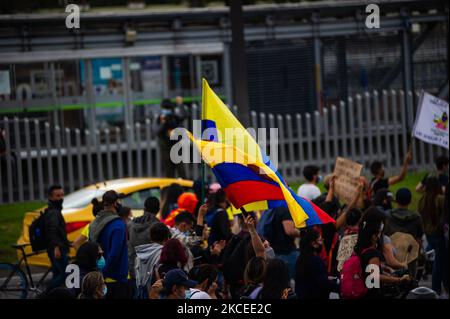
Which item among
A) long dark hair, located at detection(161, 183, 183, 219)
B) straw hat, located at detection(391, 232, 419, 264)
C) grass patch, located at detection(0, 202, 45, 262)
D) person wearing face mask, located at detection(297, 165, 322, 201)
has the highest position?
person wearing face mask, located at detection(297, 165, 322, 201)

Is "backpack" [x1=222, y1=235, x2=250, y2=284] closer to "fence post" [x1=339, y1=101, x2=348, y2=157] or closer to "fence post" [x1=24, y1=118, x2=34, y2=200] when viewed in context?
"fence post" [x1=24, y1=118, x2=34, y2=200]

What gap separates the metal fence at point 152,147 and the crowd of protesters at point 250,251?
287 inches

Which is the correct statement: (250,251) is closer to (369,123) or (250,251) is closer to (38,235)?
(38,235)

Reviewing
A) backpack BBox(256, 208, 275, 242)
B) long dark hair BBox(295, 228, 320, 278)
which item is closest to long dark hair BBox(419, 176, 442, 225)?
backpack BBox(256, 208, 275, 242)

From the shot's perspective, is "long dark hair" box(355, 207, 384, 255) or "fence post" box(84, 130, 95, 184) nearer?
"long dark hair" box(355, 207, 384, 255)

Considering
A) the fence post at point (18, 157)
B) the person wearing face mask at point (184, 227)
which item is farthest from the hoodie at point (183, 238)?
the fence post at point (18, 157)

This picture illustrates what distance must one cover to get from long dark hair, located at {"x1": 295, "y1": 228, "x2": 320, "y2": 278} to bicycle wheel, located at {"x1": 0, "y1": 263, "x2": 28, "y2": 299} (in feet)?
13.8

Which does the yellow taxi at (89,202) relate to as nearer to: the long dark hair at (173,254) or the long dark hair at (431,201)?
the long dark hair at (431,201)

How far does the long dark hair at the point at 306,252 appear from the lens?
1015cm

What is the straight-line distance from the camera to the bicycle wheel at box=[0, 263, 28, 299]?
43.1 feet

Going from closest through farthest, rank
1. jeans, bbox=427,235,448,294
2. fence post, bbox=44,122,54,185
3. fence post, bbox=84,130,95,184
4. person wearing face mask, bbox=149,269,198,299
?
1. person wearing face mask, bbox=149,269,198,299
2. jeans, bbox=427,235,448,294
3. fence post, bbox=44,122,54,185
4. fence post, bbox=84,130,95,184

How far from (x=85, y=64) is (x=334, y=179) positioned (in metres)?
10.2

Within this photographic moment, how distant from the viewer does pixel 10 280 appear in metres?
13.4

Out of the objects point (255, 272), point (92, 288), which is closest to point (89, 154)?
point (255, 272)
